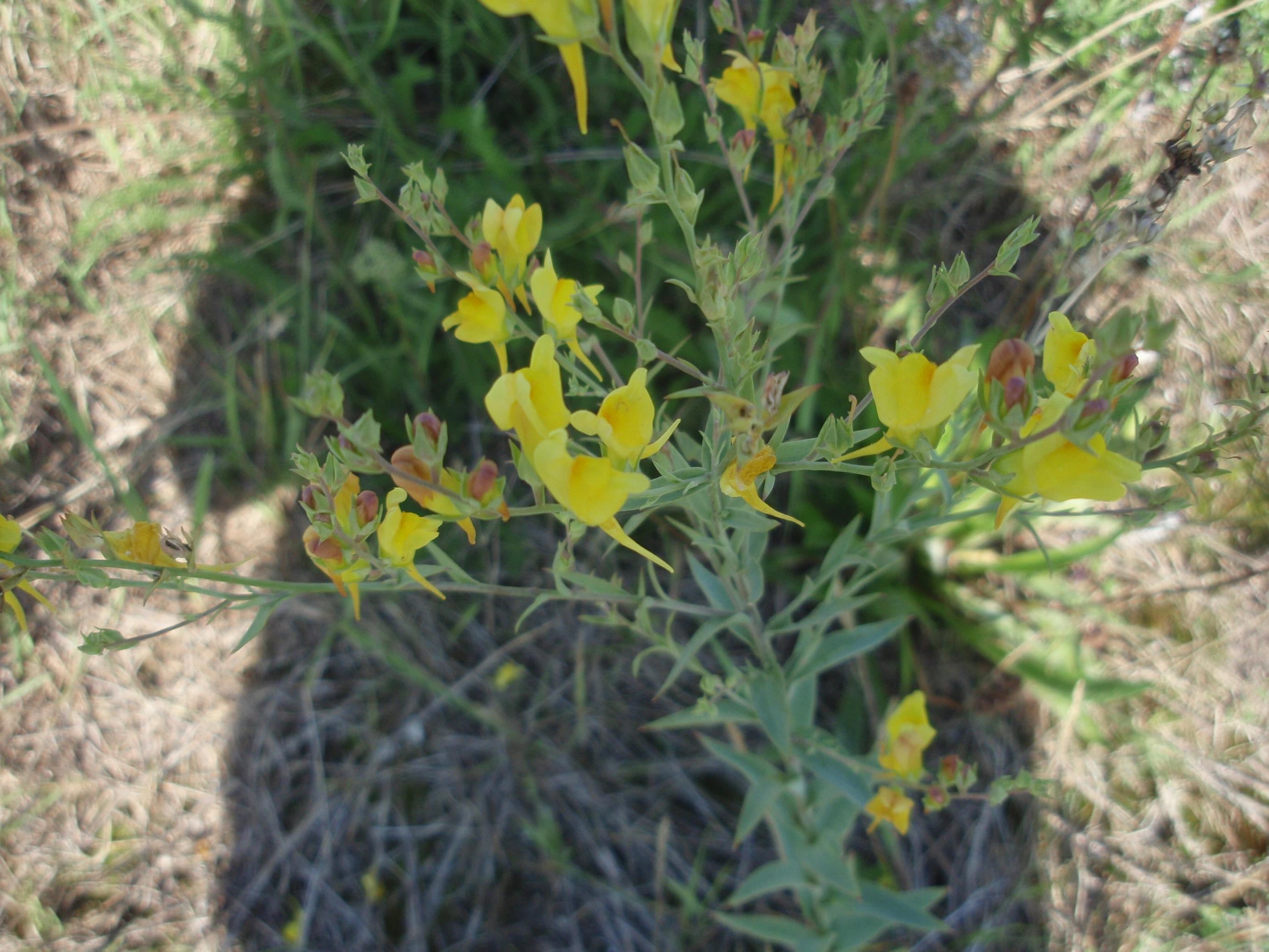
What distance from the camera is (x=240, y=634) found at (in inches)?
104

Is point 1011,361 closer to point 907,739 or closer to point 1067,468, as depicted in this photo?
point 1067,468

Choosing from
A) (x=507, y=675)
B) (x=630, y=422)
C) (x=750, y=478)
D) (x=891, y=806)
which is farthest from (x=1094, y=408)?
(x=507, y=675)

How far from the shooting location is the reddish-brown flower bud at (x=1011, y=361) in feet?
2.86

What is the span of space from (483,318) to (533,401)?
0.22 meters

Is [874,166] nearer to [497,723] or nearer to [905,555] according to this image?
[905,555]

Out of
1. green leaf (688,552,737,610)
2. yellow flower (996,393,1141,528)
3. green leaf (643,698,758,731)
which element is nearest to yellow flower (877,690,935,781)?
green leaf (643,698,758,731)

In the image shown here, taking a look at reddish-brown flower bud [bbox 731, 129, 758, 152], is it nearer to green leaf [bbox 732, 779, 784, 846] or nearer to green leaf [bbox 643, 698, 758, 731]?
green leaf [bbox 643, 698, 758, 731]

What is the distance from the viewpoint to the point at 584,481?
2.89 ft

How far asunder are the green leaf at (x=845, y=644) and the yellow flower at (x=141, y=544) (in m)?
1.12

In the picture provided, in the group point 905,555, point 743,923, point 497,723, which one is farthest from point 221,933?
point 905,555

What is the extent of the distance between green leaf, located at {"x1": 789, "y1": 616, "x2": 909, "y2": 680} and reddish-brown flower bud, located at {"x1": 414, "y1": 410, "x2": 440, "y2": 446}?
92 centimetres

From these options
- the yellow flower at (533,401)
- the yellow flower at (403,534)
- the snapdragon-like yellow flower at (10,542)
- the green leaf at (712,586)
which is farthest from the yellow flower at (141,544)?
the green leaf at (712,586)

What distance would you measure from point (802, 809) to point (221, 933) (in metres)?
1.89

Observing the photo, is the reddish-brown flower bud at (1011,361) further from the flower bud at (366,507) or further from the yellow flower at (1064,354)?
the flower bud at (366,507)
